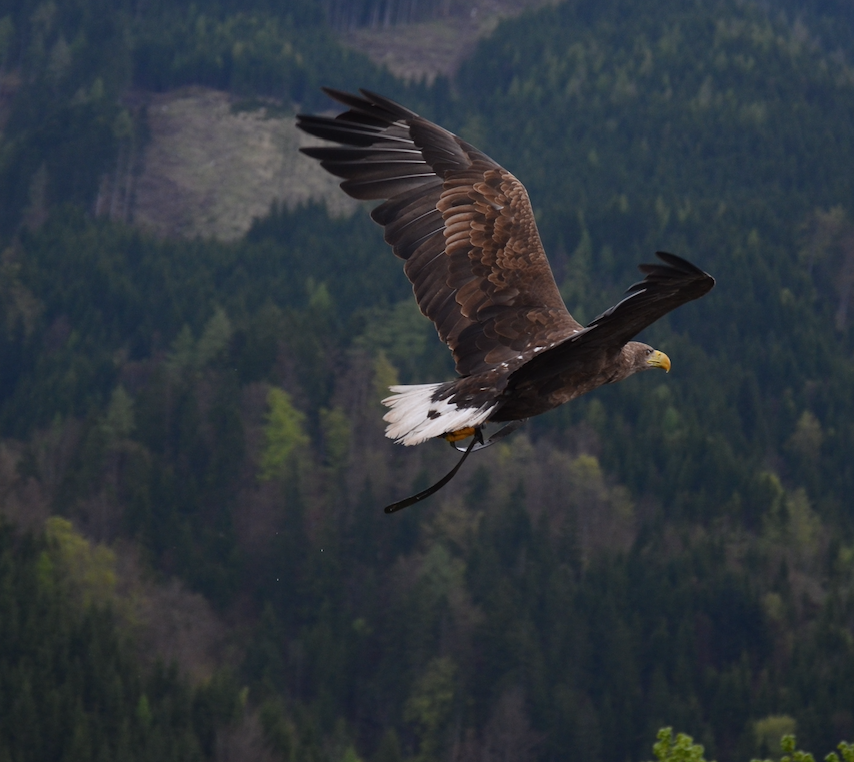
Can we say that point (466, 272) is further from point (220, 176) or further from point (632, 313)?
point (220, 176)

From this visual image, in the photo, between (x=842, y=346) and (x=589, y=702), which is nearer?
(x=589, y=702)

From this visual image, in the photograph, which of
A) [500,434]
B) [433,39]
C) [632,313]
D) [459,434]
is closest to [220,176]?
[433,39]

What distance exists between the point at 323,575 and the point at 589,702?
13838 millimetres

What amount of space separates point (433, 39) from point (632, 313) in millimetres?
129140

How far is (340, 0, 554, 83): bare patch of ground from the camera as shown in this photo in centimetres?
12775

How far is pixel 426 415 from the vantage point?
343 inches

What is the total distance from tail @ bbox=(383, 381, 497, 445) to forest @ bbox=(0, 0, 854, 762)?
1709 inches

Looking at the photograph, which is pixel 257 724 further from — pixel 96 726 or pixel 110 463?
pixel 110 463

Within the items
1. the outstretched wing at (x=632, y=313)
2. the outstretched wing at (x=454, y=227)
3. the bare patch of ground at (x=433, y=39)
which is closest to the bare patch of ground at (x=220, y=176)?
the bare patch of ground at (x=433, y=39)

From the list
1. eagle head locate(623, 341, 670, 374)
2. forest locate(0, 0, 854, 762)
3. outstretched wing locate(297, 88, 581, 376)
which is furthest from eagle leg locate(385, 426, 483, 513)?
forest locate(0, 0, 854, 762)

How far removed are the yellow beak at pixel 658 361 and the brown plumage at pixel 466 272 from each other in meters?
0.01

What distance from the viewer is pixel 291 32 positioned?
129 meters

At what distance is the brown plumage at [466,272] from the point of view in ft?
28.9

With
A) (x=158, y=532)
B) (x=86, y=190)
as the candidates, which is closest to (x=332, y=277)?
(x=86, y=190)
